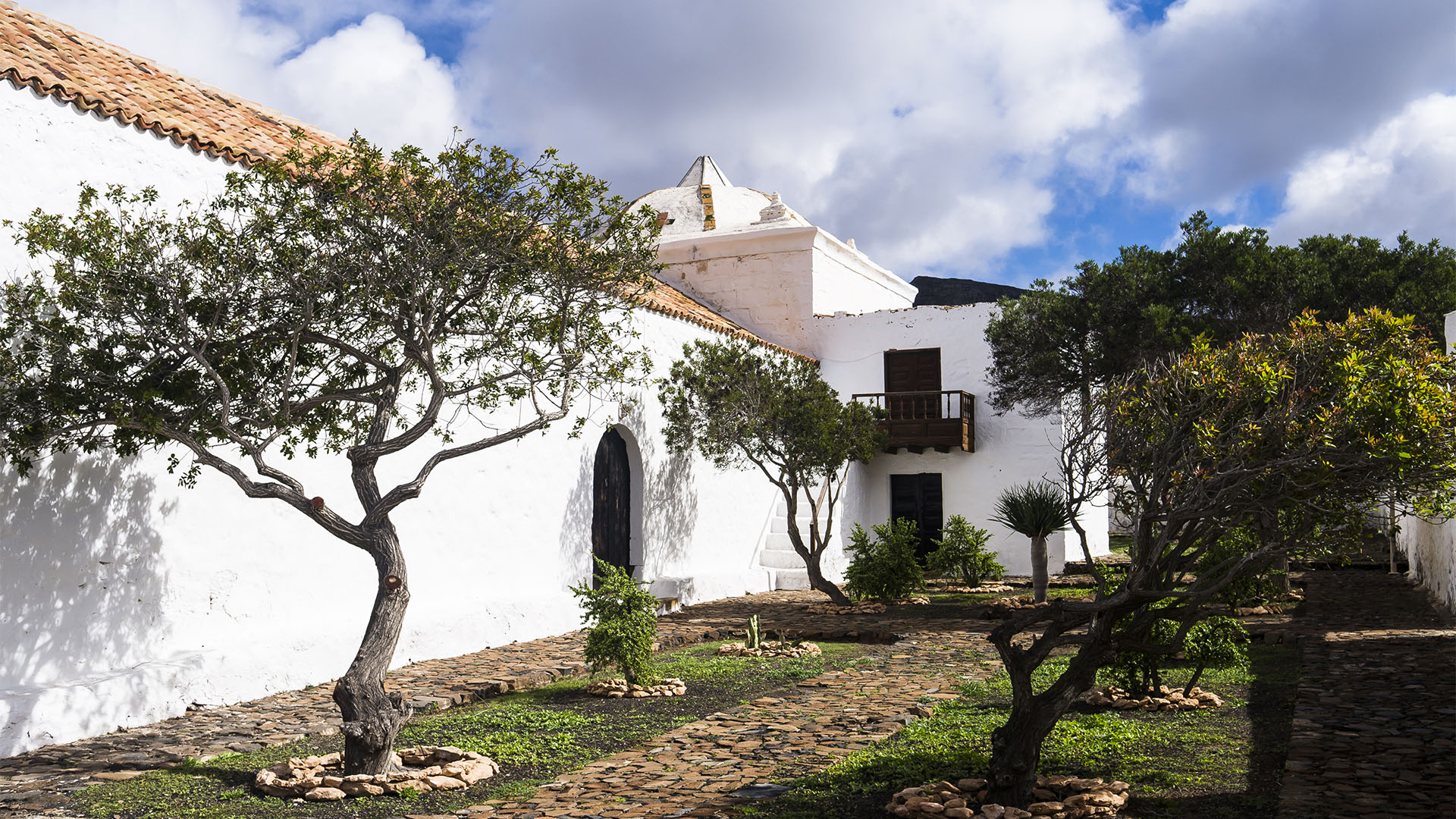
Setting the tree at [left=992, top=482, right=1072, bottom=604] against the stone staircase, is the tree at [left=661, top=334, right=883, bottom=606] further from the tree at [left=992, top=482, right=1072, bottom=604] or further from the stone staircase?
the tree at [left=992, top=482, right=1072, bottom=604]

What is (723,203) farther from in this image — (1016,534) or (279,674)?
(279,674)

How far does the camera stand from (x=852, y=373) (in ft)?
64.4

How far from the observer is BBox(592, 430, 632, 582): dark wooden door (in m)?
12.9

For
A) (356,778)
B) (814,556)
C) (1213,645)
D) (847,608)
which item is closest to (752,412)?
(814,556)

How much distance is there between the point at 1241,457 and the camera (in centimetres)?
450

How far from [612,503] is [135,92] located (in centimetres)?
701

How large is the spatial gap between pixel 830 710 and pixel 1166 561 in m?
3.21

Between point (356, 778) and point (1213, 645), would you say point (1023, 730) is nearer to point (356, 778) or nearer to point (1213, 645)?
point (1213, 645)

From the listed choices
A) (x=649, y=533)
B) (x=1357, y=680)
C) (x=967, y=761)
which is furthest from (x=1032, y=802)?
(x=649, y=533)

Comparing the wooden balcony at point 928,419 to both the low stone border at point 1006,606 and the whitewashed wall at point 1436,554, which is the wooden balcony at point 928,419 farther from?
the whitewashed wall at point 1436,554

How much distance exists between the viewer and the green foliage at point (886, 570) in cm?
1452

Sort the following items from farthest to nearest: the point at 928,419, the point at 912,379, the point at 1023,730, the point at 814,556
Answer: the point at 912,379 → the point at 928,419 → the point at 814,556 → the point at 1023,730

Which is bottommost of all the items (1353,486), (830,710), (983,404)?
(830,710)

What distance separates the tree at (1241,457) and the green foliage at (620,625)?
12.5 ft
